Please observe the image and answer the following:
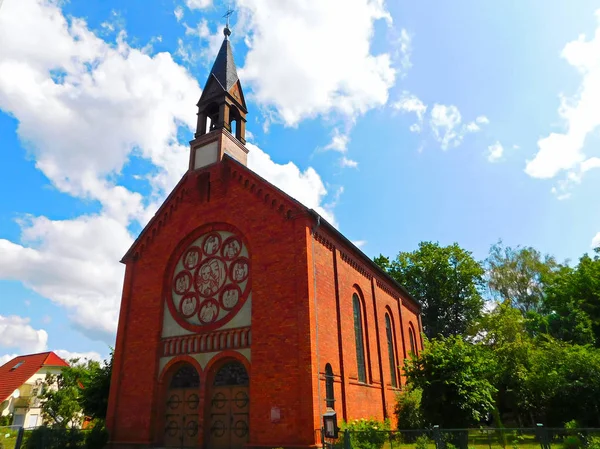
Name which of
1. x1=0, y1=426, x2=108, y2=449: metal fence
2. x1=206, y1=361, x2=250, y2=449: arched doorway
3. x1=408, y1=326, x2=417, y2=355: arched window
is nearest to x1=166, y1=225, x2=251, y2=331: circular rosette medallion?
x1=206, y1=361, x2=250, y2=449: arched doorway

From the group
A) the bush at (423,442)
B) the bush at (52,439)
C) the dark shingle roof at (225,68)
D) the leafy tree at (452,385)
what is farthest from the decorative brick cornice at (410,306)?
the bush at (52,439)

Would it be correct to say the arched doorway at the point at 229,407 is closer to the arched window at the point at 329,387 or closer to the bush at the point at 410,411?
the arched window at the point at 329,387

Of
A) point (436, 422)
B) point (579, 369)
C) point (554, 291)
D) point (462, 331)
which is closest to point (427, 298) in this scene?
point (462, 331)

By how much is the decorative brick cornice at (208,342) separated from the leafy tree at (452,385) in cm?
723

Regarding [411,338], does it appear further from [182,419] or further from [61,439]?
[61,439]

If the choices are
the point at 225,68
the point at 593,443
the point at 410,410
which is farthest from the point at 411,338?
the point at 225,68

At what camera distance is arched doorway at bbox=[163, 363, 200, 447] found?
1675 centimetres

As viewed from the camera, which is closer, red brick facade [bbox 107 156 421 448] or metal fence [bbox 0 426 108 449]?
red brick facade [bbox 107 156 421 448]

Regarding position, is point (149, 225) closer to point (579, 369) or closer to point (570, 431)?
point (570, 431)

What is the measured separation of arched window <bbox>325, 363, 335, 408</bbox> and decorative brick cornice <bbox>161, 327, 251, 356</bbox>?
325cm

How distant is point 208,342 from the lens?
1734 centimetres

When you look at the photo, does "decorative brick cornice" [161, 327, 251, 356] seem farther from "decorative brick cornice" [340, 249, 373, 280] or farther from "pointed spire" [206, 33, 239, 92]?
"pointed spire" [206, 33, 239, 92]

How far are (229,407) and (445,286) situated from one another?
107 ft

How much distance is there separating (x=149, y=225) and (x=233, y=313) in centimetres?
800
